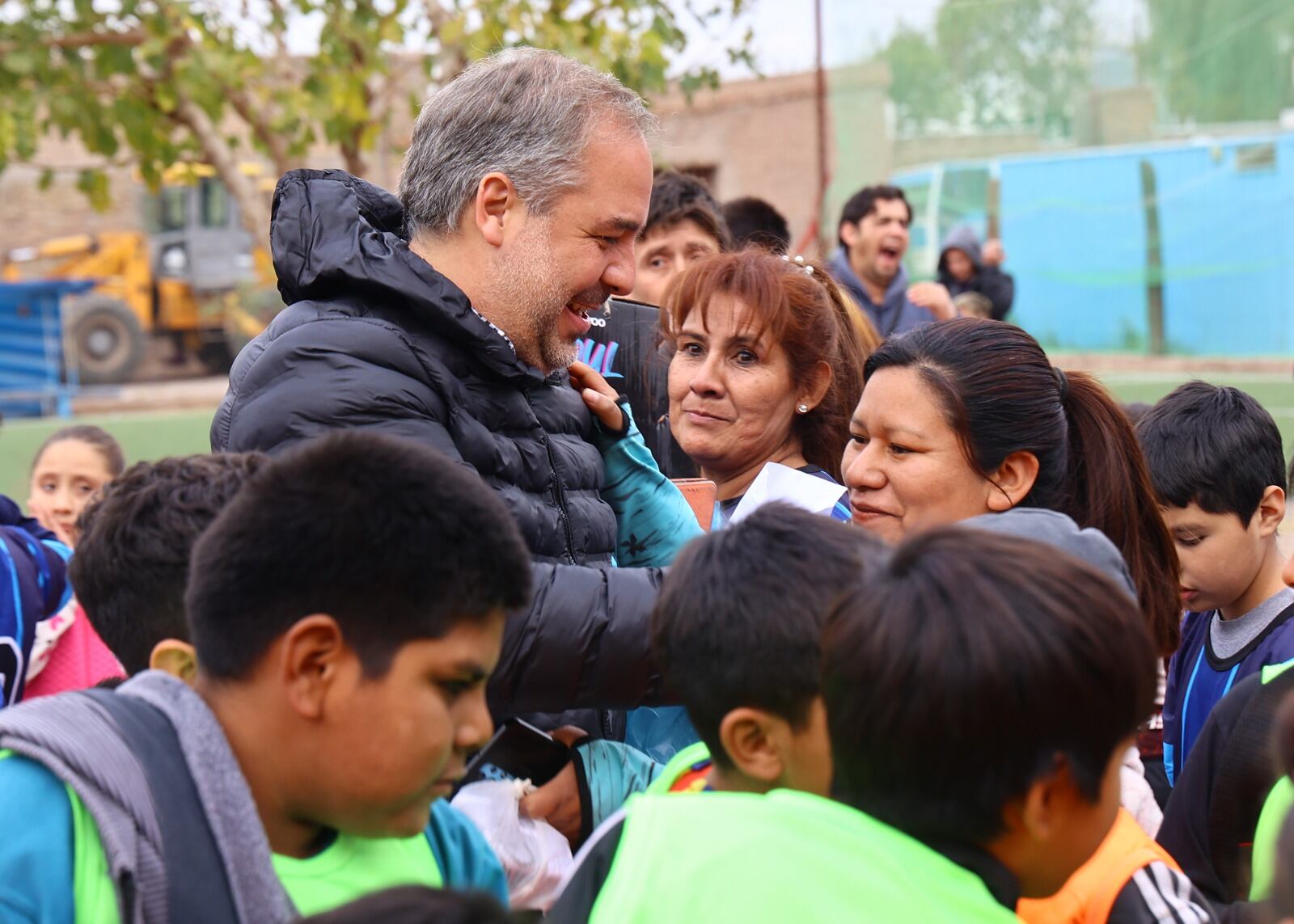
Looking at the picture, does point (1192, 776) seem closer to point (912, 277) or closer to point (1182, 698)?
point (1182, 698)

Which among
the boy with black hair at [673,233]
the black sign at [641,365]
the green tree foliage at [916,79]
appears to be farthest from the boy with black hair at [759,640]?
the green tree foliage at [916,79]

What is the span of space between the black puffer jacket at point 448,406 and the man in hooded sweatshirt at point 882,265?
484cm

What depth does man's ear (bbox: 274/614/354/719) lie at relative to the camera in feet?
5.25

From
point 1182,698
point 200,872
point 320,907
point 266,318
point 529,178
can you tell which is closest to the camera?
point 200,872

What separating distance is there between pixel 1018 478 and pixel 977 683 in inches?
52.2

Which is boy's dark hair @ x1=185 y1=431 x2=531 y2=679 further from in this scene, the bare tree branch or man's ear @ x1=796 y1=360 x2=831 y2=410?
the bare tree branch

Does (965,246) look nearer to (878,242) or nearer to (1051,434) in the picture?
(878,242)

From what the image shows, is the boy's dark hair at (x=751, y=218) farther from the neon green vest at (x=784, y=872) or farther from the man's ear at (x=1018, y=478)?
the neon green vest at (x=784, y=872)

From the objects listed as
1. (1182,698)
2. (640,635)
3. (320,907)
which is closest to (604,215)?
(640,635)

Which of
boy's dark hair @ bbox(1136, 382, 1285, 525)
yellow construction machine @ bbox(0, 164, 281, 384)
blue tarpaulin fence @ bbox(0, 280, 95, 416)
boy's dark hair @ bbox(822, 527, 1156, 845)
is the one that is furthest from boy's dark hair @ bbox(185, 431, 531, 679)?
yellow construction machine @ bbox(0, 164, 281, 384)

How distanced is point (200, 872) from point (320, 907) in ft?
0.72

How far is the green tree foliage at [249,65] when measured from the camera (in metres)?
8.55

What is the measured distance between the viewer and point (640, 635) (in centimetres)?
206

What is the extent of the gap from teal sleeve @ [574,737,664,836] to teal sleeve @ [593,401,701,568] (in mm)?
437
